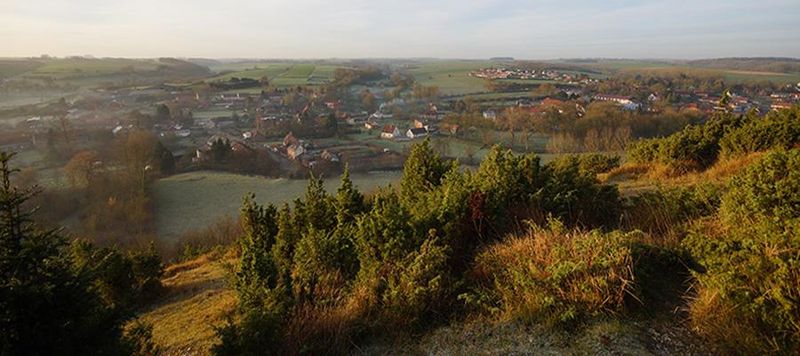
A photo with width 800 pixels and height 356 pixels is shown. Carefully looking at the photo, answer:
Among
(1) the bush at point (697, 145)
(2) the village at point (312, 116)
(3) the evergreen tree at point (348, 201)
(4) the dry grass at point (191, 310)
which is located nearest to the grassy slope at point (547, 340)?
(4) the dry grass at point (191, 310)

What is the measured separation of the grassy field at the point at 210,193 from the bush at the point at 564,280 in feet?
66.5

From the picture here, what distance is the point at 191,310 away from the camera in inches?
322

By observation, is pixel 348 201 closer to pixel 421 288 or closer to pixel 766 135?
pixel 421 288

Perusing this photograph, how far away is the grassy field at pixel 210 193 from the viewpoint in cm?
2381

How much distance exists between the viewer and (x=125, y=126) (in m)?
40.9

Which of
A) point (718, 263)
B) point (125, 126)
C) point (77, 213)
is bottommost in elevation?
point (77, 213)

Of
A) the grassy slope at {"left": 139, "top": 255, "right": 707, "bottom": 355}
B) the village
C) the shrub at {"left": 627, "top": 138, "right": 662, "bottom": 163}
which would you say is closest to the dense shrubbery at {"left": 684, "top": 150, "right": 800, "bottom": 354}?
the grassy slope at {"left": 139, "top": 255, "right": 707, "bottom": 355}

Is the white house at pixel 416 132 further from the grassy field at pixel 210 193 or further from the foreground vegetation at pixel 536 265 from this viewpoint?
the foreground vegetation at pixel 536 265

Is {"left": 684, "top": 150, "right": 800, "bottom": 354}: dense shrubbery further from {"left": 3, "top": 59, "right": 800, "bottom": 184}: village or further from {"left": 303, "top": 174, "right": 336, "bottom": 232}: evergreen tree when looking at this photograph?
{"left": 3, "top": 59, "right": 800, "bottom": 184}: village

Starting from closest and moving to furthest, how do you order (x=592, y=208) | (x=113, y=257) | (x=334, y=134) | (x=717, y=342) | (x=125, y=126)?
(x=717, y=342) → (x=592, y=208) → (x=113, y=257) → (x=125, y=126) → (x=334, y=134)

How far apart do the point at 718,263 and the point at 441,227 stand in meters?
2.58

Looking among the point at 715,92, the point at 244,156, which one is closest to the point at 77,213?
the point at 244,156

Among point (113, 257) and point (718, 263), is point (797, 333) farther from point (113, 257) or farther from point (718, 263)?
point (113, 257)

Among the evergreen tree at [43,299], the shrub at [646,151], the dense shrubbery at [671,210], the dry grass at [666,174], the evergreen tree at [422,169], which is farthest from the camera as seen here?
the shrub at [646,151]
